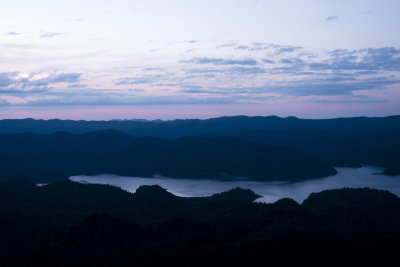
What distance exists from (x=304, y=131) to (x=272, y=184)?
67.6 metres

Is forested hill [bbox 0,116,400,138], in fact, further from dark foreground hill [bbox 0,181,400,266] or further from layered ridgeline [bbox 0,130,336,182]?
dark foreground hill [bbox 0,181,400,266]

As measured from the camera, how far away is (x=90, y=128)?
6939 inches

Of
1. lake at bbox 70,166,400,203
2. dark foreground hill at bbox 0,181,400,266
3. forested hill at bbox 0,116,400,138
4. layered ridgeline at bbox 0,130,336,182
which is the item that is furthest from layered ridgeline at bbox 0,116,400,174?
dark foreground hill at bbox 0,181,400,266

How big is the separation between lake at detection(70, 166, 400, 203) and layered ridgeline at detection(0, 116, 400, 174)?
8.84 meters

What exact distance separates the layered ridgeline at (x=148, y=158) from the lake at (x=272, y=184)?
5767mm

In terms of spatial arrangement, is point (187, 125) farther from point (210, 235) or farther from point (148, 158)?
point (210, 235)

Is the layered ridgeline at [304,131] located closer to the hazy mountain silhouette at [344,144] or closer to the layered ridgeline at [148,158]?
the hazy mountain silhouette at [344,144]

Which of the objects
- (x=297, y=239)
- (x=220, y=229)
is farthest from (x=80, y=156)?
(x=297, y=239)

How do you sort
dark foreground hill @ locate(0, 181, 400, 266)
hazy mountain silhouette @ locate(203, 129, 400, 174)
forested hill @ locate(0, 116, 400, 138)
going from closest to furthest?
dark foreground hill @ locate(0, 181, 400, 266) < hazy mountain silhouette @ locate(203, 129, 400, 174) < forested hill @ locate(0, 116, 400, 138)

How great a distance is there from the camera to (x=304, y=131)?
5492 inches

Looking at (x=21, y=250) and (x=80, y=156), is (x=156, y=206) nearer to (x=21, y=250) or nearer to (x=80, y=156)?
(x=21, y=250)

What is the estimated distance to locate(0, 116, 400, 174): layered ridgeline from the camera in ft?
350

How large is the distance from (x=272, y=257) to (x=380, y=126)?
14199cm

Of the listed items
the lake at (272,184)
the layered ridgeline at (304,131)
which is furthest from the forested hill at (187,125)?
the lake at (272,184)
